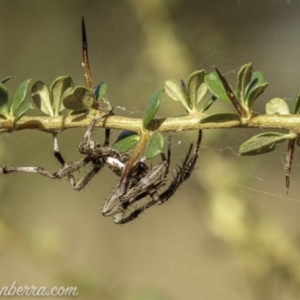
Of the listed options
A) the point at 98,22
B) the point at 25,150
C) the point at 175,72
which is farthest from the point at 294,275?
the point at 98,22

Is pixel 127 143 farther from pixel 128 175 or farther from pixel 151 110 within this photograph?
pixel 128 175

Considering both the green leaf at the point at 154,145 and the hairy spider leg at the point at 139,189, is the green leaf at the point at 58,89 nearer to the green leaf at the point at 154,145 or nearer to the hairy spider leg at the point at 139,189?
the green leaf at the point at 154,145

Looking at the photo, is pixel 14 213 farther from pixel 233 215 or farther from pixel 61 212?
pixel 233 215

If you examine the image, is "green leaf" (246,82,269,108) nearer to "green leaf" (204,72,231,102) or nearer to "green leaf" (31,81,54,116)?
"green leaf" (204,72,231,102)

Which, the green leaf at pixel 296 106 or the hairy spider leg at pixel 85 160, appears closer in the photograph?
the green leaf at pixel 296 106

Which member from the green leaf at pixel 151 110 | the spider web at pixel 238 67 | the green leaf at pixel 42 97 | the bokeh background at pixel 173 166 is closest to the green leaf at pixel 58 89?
the green leaf at pixel 42 97
